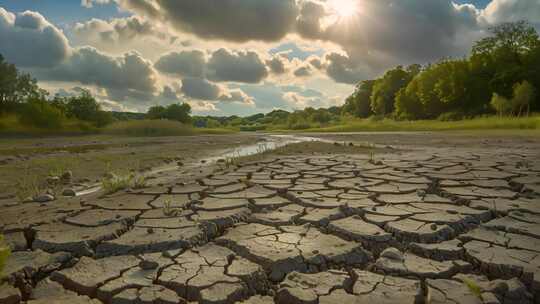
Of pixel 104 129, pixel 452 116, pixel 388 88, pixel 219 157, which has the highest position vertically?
pixel 388 88

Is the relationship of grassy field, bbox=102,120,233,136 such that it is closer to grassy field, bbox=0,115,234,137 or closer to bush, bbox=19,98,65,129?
grassy field, bbox=0,115,234,137

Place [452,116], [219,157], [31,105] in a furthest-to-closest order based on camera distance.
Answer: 1. [452,116]
2. [31,105]
3. [219,157]

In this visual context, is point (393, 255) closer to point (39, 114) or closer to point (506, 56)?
point (39, 114)

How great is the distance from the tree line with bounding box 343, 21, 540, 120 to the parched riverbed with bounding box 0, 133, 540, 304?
20.8 meters

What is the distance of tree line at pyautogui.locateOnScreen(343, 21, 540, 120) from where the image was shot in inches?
895

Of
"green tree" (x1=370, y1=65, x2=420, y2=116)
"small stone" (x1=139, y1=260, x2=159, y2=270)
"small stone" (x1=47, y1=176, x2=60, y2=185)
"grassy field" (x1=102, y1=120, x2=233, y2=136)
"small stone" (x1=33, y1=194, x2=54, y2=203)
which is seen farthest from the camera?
"green tree" (x1=370, y1=65, x2=420, y2=116)

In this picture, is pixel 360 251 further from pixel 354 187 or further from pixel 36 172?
pixel 36 172

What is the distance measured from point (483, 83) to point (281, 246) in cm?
2895

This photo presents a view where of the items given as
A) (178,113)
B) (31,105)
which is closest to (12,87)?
(31,105)

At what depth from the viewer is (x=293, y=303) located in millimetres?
1303

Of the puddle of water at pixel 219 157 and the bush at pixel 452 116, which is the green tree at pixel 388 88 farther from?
the puddle of water at pixel 219 157

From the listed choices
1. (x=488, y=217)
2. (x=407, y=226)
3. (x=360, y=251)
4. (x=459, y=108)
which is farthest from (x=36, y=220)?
(x=459, y=108)

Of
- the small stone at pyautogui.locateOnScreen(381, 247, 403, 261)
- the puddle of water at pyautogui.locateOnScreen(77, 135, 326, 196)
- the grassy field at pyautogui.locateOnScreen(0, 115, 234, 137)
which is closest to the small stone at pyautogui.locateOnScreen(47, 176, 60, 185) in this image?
the puddle of water at pyautogui.locateOnScreen(77, 135, 326, 196)

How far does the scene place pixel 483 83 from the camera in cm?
2523
